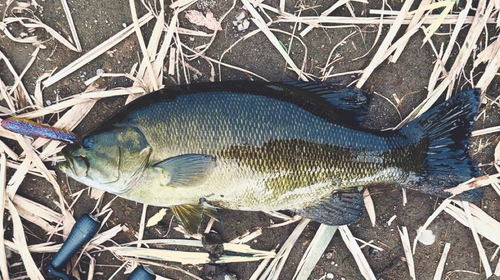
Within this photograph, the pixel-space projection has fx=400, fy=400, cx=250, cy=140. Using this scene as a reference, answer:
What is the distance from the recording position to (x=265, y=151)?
9.00ft

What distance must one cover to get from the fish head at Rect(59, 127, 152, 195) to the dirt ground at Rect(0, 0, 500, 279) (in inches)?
24.6

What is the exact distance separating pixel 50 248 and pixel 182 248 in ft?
3.58

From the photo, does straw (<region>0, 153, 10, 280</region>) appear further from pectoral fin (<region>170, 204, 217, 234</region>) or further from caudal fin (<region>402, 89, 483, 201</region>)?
caudal fin (<region>402, 89, 483, 201</region>)

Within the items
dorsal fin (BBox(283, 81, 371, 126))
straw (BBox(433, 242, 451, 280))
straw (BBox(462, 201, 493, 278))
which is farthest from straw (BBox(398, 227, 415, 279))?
dorsal fin (BBox(283, 81, 371, 126))

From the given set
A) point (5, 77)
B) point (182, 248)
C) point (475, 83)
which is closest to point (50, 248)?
point (182, 248)

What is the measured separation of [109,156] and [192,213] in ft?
2.35

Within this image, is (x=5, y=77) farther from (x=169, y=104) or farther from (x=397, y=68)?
(x=397, y=68)

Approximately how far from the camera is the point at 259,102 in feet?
9.22

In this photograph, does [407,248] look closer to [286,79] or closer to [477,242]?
[477,242]

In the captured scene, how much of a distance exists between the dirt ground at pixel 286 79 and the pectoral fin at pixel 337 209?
0.38 metres

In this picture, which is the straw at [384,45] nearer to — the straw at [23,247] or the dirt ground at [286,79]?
the dirt ground at [286,79]

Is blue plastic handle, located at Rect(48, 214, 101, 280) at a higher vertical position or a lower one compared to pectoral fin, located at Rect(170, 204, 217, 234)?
lower

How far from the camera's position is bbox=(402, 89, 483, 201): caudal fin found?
2928mm

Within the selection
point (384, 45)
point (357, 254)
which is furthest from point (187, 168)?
point (384, 45)
